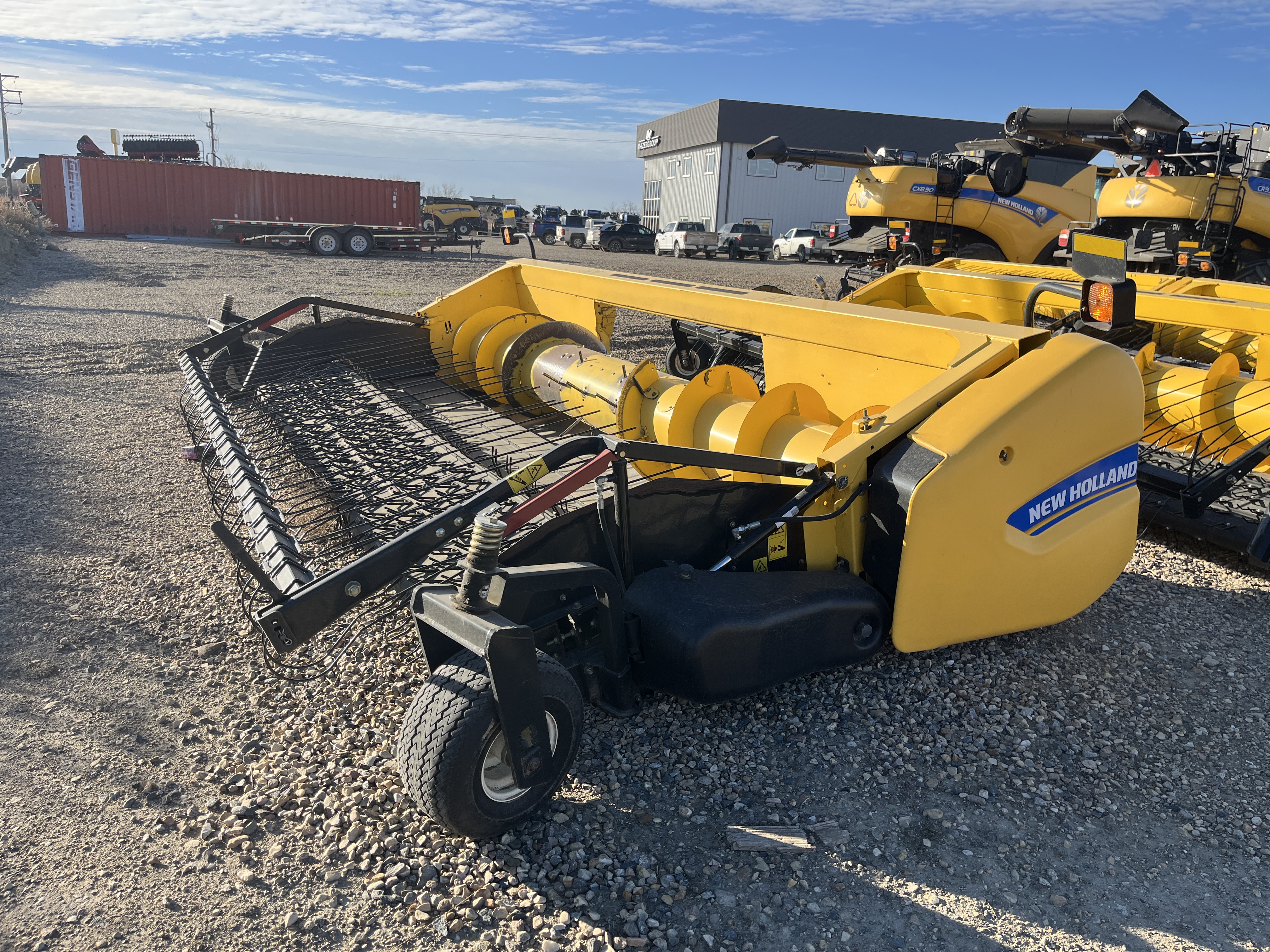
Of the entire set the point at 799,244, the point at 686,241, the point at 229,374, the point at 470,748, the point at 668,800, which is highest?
the point at 799,244

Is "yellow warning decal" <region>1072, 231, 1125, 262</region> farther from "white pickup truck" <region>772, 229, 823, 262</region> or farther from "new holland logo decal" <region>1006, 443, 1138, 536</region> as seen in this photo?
"white pickup truck" <region>772, 229, 823, 262</region>

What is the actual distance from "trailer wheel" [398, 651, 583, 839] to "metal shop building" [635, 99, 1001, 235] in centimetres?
3984

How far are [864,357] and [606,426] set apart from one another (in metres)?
1.18

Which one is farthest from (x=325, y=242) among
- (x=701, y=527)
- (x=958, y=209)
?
(x=701, y=527)

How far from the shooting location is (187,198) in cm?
2931

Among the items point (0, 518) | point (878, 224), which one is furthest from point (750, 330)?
point (878, 224)

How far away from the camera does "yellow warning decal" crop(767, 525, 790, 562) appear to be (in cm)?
277

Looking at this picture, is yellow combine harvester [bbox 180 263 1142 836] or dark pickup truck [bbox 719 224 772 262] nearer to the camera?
yellow combine harvester [bbox 180 263 1142 836]

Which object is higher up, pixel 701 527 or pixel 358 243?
pixel 358 243

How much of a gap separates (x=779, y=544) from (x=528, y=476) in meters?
0.95

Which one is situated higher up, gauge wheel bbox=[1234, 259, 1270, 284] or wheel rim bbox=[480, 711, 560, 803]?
gauge wheel bbox=[1234, 259, 1270, 284]

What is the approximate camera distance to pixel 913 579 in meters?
2.57

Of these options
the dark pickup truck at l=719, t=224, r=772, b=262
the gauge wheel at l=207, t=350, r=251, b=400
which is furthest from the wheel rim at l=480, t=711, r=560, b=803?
the dark pickup truck at l=719, t=224, r=772, b=262

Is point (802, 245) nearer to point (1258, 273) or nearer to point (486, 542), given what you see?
point (1258, 273)
